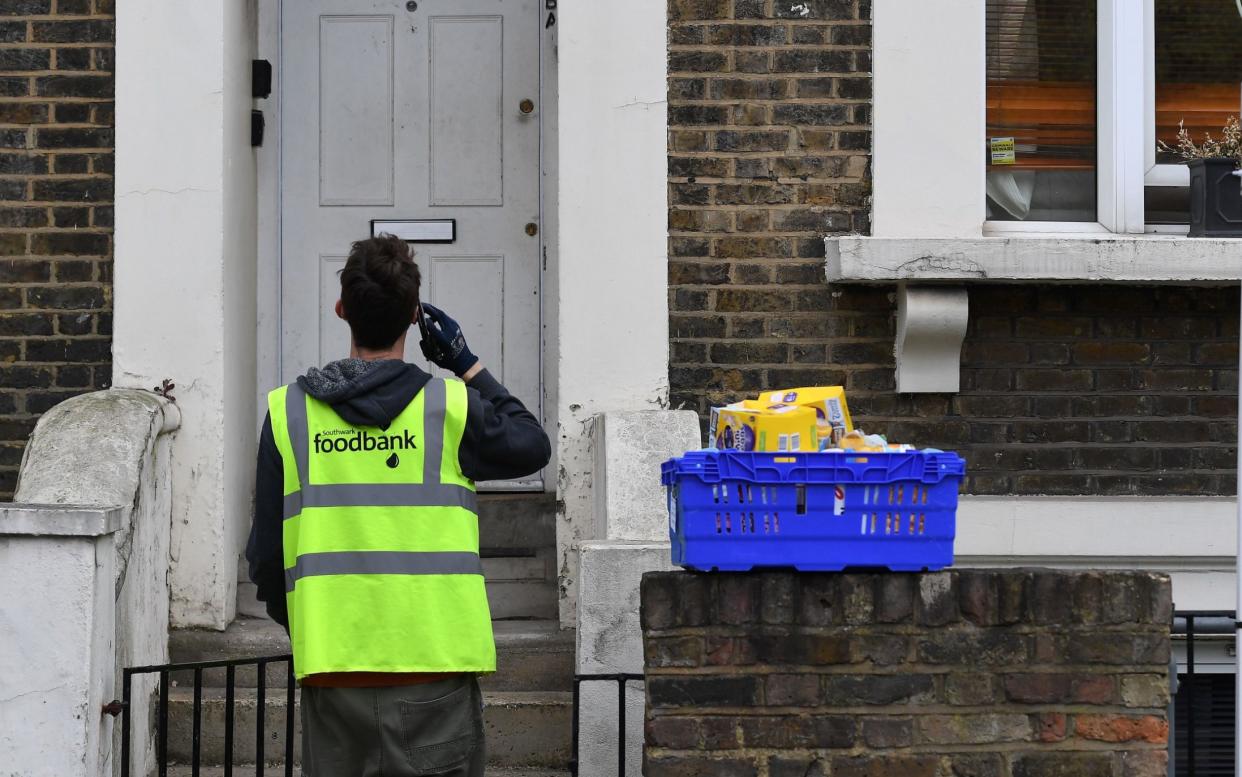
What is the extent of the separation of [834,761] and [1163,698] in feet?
2.64

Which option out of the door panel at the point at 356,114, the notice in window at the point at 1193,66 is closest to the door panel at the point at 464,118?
the door panel at the point at 356,114

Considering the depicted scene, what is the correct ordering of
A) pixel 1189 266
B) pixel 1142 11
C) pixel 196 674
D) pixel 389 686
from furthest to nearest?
pixel 1142 11, pixel 1189 266, pixel 196 674, pixel 389 686

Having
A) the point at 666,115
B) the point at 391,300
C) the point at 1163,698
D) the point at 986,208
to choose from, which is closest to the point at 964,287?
the point at 986,208

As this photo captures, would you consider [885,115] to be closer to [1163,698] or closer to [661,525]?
[661,525]

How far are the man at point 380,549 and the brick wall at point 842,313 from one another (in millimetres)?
2351

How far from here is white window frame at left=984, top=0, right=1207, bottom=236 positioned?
18.9 feet

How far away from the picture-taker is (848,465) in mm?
3434

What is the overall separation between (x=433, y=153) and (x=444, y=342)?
295 cm

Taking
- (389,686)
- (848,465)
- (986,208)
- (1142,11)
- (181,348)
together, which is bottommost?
(389,686)

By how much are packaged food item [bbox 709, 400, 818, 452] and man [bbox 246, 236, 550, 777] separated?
590mm

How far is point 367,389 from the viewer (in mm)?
3336

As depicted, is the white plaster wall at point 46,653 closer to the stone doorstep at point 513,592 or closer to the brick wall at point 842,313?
the stone doorstep at point 513,592

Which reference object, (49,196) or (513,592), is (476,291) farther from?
(49,196)

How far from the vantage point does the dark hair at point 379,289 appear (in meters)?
3.37
